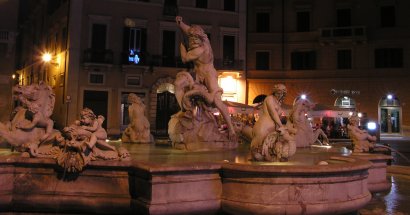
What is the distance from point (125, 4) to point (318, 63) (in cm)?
1469

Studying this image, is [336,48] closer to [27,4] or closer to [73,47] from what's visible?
[73,47]

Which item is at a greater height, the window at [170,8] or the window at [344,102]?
the window at [170,8]

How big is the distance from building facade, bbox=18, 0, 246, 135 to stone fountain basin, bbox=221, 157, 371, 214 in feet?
69.1

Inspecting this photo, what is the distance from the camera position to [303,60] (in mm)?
31156

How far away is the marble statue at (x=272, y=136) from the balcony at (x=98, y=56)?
69.2 feet

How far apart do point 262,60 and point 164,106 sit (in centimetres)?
906

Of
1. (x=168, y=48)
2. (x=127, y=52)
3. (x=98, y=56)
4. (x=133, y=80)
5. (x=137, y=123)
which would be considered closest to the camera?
(x=137, y=123)

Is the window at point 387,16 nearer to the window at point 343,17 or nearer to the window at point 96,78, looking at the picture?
the window at point 343,17

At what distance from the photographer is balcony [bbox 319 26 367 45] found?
29.4 meters

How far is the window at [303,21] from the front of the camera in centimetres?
3125

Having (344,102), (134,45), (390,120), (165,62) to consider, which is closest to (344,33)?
(344,102)

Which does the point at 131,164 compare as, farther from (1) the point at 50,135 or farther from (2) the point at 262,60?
(2) the point at 262,60

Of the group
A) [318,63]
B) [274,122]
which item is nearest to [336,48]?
[318,63]

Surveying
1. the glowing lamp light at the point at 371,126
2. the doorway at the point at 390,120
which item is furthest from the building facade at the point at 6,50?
the doorway at the point at 390,120
